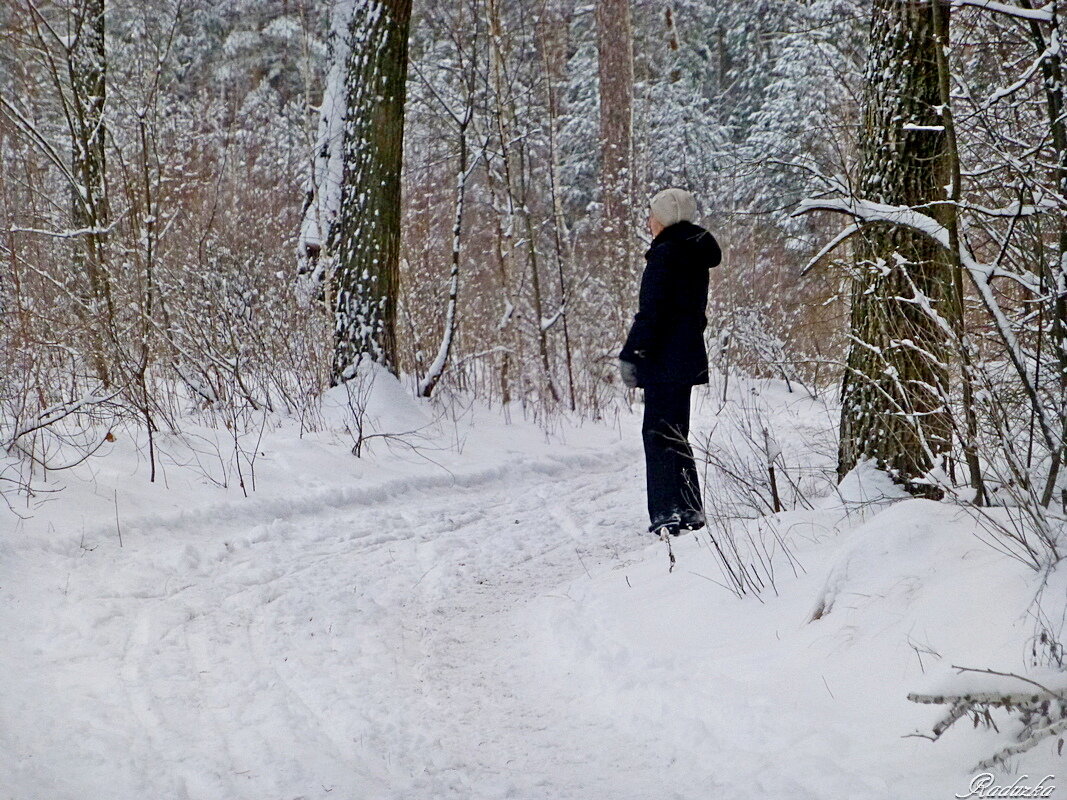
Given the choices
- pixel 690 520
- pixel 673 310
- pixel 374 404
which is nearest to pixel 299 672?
Answer: pixel 690 520

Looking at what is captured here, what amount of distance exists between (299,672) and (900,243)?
3.51 meters

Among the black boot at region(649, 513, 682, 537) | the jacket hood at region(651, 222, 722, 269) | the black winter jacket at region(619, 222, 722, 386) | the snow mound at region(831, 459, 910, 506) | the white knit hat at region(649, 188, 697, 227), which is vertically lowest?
the black boot at region(649, 513, 682, 537)

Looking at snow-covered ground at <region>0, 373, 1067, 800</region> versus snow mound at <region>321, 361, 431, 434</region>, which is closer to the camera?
snow-covered ground at <region>0, 373, 1067, 800</region>

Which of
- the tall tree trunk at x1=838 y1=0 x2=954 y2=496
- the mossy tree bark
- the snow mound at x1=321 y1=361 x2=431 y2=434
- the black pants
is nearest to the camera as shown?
the tall tree trunk at x1=838 y1=0 x2=954 y2=496

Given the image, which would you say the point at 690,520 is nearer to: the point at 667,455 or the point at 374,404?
the point at 667,455

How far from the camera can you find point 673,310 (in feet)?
16.5

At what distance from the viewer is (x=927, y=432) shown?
4.30 metres

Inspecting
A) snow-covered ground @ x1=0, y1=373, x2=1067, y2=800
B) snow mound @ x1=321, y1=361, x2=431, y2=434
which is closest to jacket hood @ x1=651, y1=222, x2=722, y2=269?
snow-covered ground @ x1=0, y1=373, x2=1067, y2=800

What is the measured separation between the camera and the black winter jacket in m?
4.96

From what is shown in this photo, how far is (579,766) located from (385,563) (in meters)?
2.19

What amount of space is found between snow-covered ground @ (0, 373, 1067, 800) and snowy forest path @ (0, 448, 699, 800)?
12 millimetres

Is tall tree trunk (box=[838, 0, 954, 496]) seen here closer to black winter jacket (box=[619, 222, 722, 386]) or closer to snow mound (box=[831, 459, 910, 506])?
snow mound (box=[831, 459, 910, 506])

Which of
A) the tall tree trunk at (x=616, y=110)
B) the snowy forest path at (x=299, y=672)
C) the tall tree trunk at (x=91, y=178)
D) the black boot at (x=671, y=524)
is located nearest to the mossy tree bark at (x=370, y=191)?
the tall tree trunk at (x=91, y=178)

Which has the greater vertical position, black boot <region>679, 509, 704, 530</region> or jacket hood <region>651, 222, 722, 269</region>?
jacket hood <region>651, 222, 722, 269</region>
